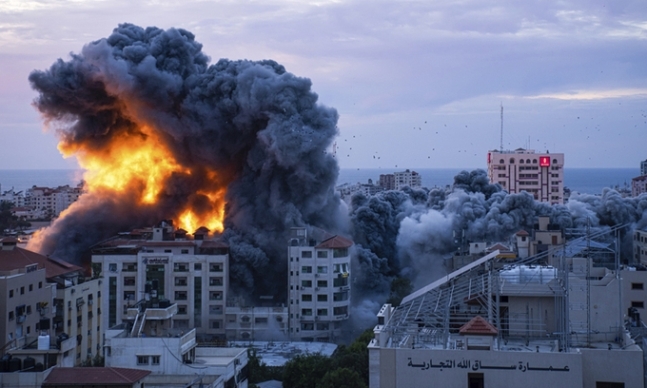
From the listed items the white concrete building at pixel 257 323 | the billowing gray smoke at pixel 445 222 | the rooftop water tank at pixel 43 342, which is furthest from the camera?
the billowing gray smoke at pixel 445 222

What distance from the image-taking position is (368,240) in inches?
2869

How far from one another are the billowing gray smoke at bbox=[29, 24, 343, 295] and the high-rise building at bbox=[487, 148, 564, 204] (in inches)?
2215

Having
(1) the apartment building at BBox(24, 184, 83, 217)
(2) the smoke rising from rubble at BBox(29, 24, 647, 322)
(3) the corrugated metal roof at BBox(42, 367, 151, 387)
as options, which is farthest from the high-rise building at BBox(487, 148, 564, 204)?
(3) the corrugated metal roof at BBox(42, 367, 151, 387)

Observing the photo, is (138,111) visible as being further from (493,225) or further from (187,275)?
(493,225)

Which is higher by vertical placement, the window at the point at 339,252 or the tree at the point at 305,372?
the window at the point at 339,252

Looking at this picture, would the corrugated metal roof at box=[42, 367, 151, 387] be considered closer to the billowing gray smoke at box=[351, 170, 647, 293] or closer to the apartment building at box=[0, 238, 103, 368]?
the apartment building at box=[0, 238, 103, 368]

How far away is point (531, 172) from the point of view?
126 metres

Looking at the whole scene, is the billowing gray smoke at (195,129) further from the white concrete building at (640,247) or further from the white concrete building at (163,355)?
the white concrete building at (163,355)

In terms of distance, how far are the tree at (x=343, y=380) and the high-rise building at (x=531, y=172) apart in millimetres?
87876

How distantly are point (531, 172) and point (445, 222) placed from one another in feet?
179

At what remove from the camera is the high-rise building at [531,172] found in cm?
12406

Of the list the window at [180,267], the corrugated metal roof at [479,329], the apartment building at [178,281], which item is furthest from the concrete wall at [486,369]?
the window at [180,267]

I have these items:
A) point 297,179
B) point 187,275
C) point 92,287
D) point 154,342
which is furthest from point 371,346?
point 297,179

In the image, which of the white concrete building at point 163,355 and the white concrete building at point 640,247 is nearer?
Answer: the white concrete building at point 163,355
